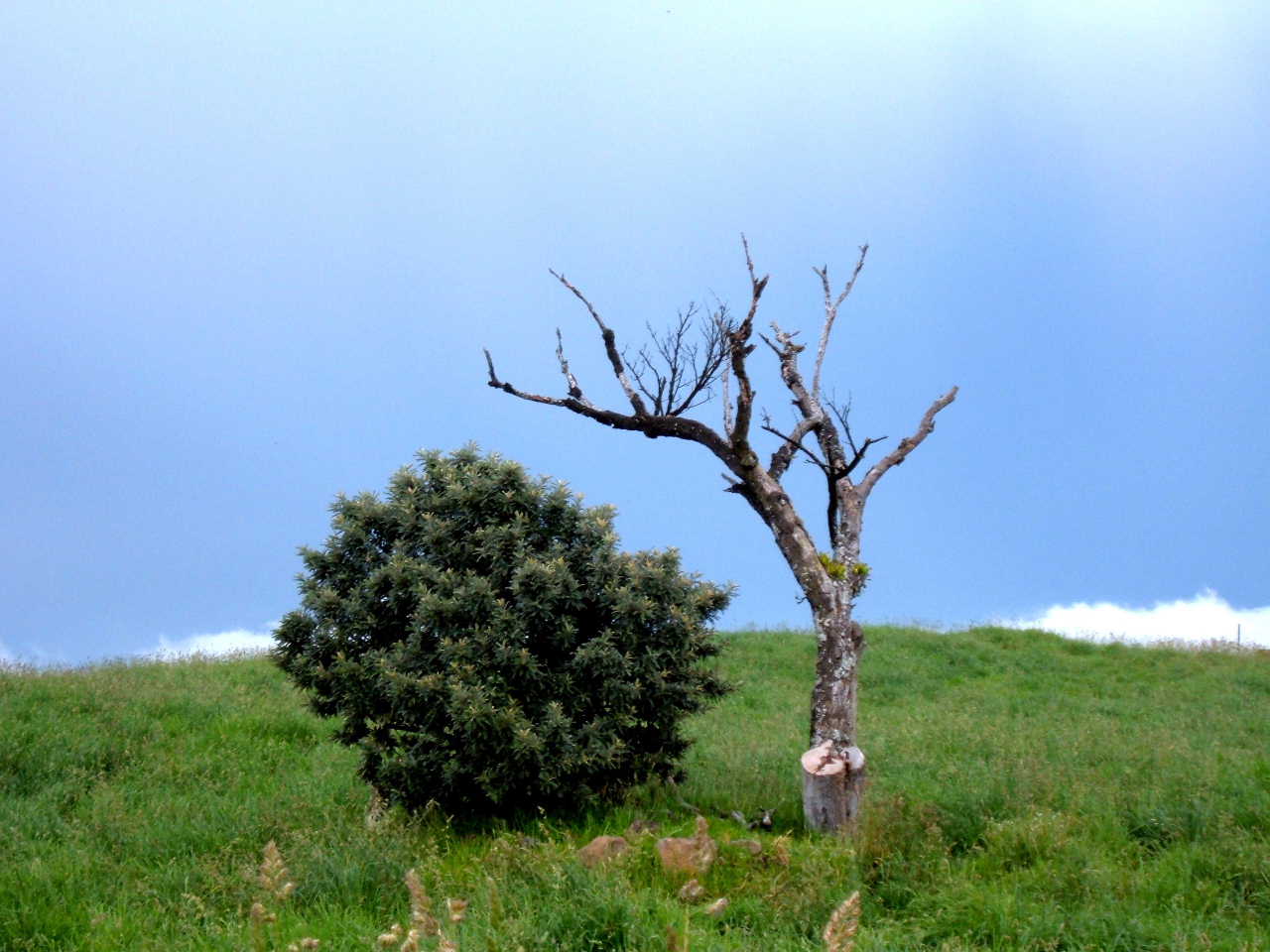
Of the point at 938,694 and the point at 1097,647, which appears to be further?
the point at 1097,647

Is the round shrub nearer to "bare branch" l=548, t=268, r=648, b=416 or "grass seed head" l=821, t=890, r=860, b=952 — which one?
"bare branch" l=548, t=268, r=648, b=416

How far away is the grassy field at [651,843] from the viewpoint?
7293 mm

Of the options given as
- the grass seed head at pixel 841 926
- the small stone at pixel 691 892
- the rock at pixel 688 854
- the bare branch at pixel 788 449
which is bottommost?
the small stone at pixel 691 892

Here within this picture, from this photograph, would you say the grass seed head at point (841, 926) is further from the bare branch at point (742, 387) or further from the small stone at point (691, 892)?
the bare branch at point (742, 387)

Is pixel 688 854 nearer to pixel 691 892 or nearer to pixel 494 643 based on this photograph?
pixel 691 892

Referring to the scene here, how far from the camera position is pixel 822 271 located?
566 inches

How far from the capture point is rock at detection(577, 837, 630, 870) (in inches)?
315

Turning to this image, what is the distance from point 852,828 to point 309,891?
4.86 meters

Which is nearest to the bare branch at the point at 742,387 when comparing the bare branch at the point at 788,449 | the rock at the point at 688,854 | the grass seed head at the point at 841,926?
the bare branch at the point at 788,449

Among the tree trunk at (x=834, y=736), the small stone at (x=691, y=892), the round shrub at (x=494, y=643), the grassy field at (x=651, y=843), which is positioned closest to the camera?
the grassy field at (x=651, y=843)

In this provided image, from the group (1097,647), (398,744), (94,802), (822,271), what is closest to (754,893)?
(398,744)

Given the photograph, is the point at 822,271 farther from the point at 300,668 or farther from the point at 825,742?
the point at 300,668

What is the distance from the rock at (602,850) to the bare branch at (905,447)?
5.75 metres

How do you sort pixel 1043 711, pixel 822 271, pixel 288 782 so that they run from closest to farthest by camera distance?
pixel 288 782, pixel 822 271, pixel 1043 711
